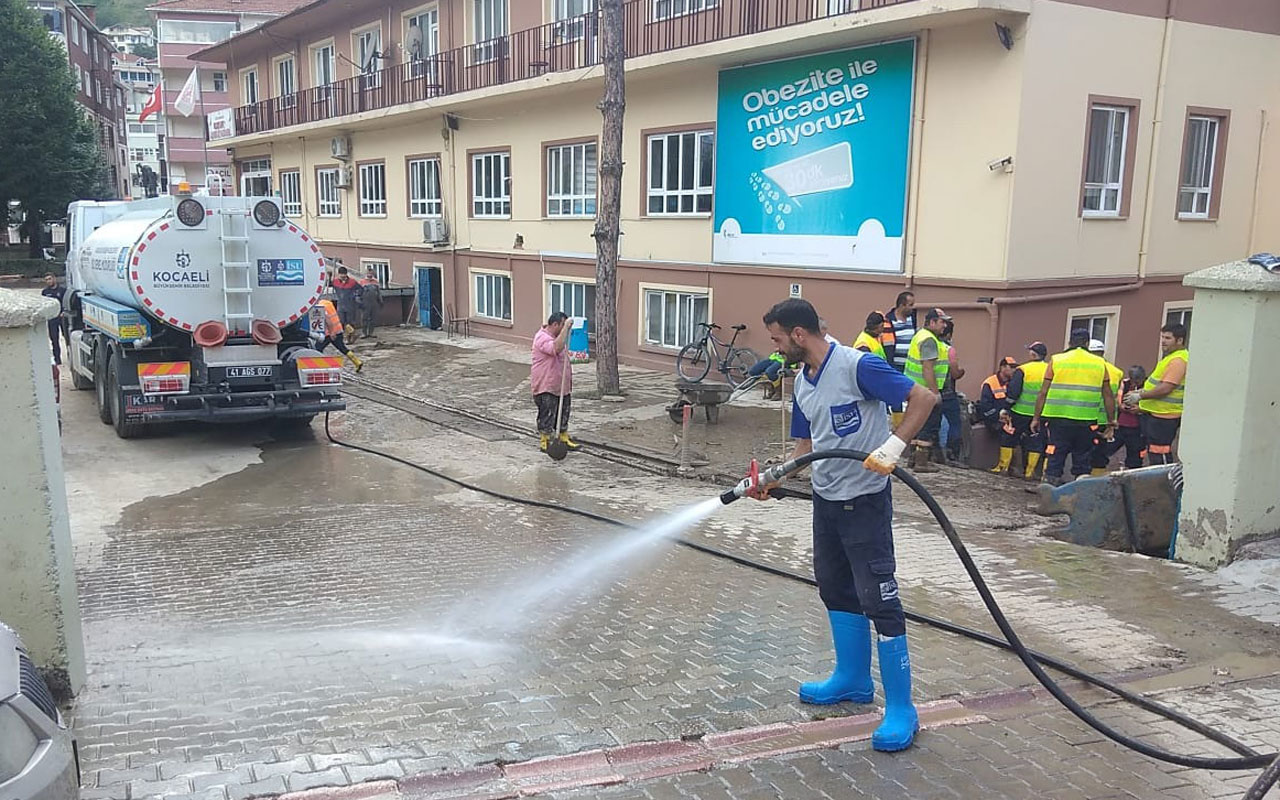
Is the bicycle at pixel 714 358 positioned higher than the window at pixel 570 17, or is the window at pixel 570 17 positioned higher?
the window at pixel 570 17

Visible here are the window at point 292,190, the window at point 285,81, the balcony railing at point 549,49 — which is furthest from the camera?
the window at point 292,190

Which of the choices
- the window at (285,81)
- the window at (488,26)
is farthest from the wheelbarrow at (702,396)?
the window at (285,81)

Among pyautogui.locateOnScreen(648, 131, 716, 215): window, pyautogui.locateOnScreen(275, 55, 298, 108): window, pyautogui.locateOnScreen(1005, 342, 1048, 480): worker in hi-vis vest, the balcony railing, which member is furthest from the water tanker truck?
pyautogui.locateOnScreen(275, 55, 298, 108): window

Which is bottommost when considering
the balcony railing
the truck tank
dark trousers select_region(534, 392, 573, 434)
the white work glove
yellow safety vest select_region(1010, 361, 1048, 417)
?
dark trousers select_region(534, 392, 573, 434)

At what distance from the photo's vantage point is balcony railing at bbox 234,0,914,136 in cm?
1526

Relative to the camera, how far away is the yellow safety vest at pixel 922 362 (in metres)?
10.3

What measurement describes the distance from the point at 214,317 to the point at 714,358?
8318mm

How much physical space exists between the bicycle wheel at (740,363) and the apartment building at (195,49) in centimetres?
4282

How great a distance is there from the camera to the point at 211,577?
6828 millimetres

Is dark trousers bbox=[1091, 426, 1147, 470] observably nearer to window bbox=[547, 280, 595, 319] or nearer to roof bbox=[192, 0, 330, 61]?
window bbox=[547, 280, 595, 319]

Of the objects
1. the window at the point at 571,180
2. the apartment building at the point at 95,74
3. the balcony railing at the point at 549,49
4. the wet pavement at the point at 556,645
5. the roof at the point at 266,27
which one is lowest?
the wet pavement at the point at 556,645

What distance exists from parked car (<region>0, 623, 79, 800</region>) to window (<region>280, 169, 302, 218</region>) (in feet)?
108

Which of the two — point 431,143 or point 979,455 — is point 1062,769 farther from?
point 431,143

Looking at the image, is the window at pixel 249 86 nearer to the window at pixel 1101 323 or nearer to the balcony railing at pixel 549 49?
the balcony railing at pixel 549 49
